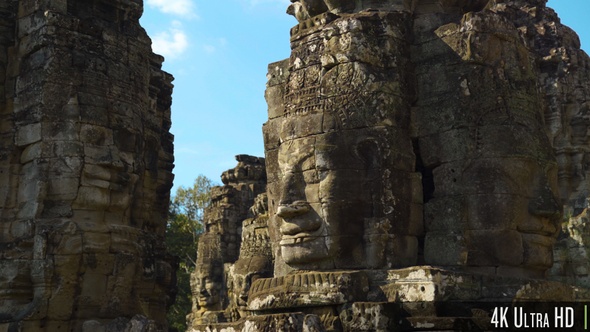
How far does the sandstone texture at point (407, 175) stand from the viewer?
7262 millimetres

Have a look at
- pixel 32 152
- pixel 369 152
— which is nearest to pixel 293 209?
pixel 369 152

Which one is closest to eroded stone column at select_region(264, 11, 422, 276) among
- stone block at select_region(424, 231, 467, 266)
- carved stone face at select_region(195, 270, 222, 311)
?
stone block at select_region(424, 231, 467, 266)

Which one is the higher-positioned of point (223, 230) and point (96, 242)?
point (223, 230)

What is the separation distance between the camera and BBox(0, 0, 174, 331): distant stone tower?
9727 mm

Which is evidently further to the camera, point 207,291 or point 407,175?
point 207,291

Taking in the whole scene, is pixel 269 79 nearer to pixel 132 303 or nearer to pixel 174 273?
→ pixel 132 303

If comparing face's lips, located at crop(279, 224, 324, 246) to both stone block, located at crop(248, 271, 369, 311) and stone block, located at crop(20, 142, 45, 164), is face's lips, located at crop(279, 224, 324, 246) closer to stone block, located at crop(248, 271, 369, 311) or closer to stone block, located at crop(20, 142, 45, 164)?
stone block, located at crop(248, 271, 369, 311)

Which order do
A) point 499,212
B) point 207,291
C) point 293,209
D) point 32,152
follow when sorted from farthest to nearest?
point 207,291 → point 32,152 → point 293,209 → point 499,212

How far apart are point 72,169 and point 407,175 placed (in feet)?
14.1

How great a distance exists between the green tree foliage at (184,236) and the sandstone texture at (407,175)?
66.4 feet

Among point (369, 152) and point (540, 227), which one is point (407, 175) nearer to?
point (369, 152)

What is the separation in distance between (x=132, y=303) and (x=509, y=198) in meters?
5.06

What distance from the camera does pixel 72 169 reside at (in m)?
9.94

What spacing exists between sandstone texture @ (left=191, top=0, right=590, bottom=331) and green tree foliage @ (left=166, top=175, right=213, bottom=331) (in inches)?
797
